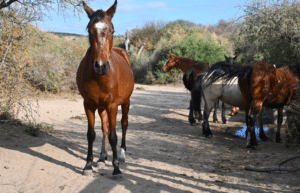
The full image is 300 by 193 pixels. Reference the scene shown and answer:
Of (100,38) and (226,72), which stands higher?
(100,38)

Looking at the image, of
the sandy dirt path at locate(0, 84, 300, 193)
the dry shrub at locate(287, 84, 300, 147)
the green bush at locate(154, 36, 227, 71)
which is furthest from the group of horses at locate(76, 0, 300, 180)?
the green bush at locate(154, 36, 227, 71)

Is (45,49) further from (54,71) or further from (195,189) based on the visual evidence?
(195,189)

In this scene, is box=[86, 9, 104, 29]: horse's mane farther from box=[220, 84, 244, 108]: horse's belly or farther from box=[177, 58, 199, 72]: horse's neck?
box=[177, 58, 199, 72]: horse's neck

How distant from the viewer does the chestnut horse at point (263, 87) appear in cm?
519

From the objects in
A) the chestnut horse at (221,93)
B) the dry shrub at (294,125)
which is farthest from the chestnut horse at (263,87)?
the chestnut horse at (221,93)

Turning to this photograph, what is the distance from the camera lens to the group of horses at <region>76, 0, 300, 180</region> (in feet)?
10.4

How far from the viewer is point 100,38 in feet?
10.2

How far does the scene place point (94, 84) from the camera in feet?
11.5

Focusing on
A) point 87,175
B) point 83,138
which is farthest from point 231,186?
point 83,138

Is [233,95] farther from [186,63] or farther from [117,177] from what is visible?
[117,177]

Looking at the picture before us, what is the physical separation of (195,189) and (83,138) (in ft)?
12.2

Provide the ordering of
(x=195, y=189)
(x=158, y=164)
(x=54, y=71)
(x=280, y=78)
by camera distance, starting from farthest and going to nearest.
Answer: (x=54, y=71) → (x=280, y=78) → (x=158, y=164) → (x=195, y=189)

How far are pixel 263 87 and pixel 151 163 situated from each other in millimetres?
2952

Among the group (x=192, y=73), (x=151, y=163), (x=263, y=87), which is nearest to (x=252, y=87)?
(x=263, y=87)
